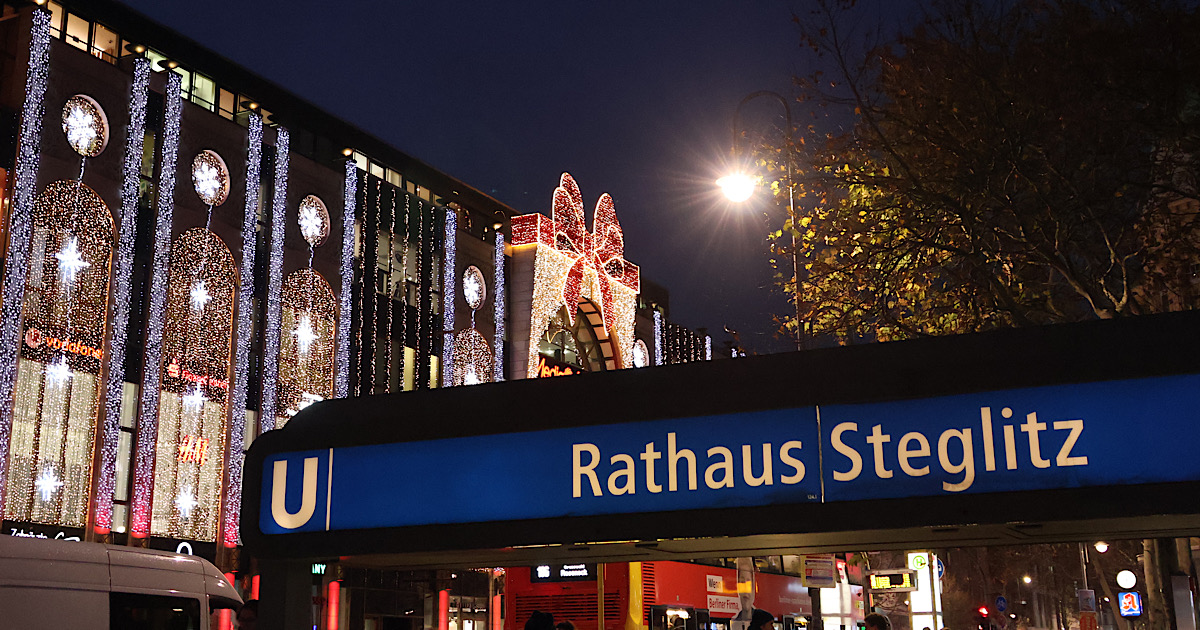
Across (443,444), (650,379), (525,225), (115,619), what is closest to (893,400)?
(650,379)

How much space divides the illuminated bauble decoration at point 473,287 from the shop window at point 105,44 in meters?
17.1

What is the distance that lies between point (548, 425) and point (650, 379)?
1.60ft

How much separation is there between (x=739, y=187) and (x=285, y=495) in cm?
1649

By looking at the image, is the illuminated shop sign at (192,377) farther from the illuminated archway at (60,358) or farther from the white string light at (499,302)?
the white string light at (499,302)

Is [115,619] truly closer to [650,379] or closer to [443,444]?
[443,444]

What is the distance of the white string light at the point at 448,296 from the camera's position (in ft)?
151

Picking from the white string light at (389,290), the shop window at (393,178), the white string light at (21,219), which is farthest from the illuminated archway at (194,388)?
the shop window at (393,178)

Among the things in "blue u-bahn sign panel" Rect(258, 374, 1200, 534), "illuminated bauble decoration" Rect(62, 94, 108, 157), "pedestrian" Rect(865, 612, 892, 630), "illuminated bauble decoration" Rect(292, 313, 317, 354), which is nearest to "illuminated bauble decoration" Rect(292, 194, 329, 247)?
"illuminated bauble decoration" Rect(292, 313, 317, 354)

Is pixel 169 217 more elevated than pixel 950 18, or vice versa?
pixel 169 217

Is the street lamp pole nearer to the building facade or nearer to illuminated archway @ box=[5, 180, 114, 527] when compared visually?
the building facade

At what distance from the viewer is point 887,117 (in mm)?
16969

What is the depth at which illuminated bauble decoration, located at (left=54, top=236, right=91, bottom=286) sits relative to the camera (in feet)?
97.3

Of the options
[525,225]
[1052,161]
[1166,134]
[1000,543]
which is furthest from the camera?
[525,225]

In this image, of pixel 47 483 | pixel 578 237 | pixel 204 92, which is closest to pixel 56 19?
pixel 204 92
